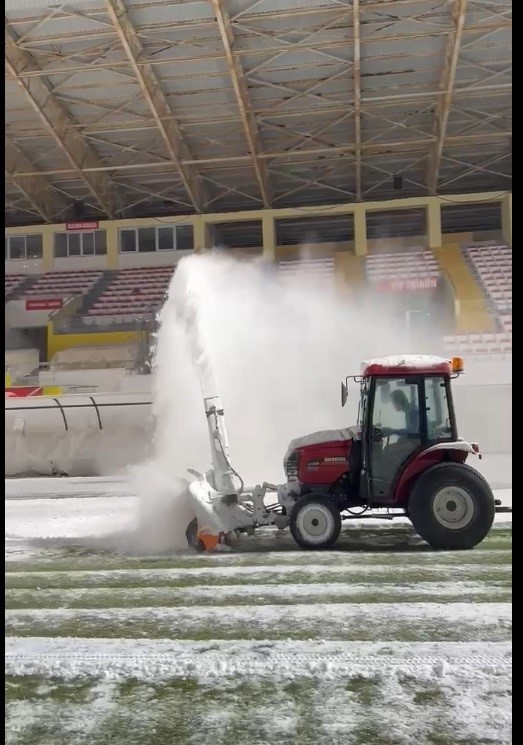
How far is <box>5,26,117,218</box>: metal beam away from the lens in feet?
34.0

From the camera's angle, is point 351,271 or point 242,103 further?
point 351,271

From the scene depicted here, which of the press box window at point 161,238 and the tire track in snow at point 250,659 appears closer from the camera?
the tire track in snow at point 250,659

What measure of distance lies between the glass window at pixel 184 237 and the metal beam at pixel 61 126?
1.82 meters

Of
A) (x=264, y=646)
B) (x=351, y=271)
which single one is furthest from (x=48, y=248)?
(x=264, y=646)

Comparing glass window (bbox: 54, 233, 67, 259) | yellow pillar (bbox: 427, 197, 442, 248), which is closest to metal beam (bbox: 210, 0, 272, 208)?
yellow pillar (bbox: 427, 197, 442, 248)

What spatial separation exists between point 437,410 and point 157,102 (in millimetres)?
10021

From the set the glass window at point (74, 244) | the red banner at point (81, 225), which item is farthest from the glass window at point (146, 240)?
the glass window at point (74, 244)

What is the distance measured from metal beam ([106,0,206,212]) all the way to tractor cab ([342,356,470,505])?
8.85 meters

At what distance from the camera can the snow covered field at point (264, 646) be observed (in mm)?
1797

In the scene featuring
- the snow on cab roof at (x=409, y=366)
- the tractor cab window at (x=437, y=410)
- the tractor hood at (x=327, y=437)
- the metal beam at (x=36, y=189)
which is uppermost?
the metal beam at (x=36, y=189)

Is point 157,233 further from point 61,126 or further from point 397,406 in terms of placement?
point 397,406

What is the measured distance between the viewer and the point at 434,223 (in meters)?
13.7

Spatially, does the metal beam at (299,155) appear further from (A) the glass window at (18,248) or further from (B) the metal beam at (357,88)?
(A) the glass window at (18,248)
